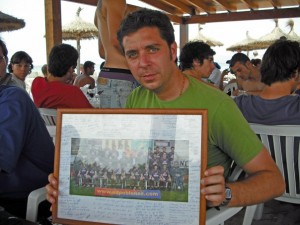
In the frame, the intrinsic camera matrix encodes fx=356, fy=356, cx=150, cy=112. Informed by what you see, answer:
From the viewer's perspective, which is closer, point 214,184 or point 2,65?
point 214,184

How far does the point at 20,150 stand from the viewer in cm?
134

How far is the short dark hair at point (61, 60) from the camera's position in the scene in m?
3.12

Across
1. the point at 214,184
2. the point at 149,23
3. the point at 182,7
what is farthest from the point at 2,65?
the point at 182,7

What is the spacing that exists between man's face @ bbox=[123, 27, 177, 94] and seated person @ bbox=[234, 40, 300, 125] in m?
0.96

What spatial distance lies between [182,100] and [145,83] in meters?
0.15

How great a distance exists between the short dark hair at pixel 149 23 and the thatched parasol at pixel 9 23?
388cm

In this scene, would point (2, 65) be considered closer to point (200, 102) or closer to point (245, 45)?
point (200, 102)

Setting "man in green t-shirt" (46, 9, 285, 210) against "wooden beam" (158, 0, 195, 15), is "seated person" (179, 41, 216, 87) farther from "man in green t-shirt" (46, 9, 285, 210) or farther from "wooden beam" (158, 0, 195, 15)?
"wooden beam" (158, 0, 195, 15)

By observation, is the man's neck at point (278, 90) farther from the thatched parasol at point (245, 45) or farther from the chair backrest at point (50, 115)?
the thatched parasol at point (245, 45)

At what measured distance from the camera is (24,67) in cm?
476

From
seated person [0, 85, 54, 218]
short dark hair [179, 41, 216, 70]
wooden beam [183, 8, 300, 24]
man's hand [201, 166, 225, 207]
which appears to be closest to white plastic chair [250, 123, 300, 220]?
man's hand [201, 166, 225, 207]

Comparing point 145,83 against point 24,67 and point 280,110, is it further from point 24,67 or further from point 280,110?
point 24,67

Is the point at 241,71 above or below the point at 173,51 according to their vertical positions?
above

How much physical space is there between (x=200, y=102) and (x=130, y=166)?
1.17ft
